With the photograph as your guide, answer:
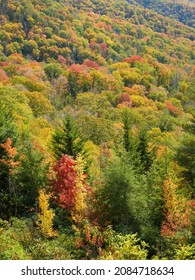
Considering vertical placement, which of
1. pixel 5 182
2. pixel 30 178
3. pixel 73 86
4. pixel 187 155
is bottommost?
pixel 73 86

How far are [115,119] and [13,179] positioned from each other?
6281 cm

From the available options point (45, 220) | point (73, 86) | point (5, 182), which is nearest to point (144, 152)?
point (5, 182)

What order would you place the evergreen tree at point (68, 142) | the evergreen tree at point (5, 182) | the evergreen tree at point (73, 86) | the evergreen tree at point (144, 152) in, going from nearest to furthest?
1. the evergreen tree at point (5, 182)
2. the evergreen tree at point (68, 142)
3. the evergreen tree at point (144, 152)
4. the evergreen tree at point (73, 86)

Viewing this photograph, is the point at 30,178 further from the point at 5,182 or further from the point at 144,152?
the point at 144,152

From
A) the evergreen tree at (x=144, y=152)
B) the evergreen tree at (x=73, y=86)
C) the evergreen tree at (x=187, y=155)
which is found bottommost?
the evergreen tree at (x=73, y=86)

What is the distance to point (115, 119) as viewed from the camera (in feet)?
298

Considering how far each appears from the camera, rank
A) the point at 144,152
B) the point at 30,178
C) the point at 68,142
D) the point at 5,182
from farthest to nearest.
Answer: the point at 144,152, the point at 68,142, the point at 5,182, the point at 30,178

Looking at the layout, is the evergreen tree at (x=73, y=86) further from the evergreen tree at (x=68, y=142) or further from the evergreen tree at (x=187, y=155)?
the evergreen tree at (x=68, y=142)

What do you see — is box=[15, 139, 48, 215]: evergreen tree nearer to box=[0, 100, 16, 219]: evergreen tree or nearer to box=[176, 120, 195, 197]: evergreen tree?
box=[0, 100, 16, 219]: evergreen tree

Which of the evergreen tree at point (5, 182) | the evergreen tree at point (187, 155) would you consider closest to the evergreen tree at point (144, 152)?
the evergreen tree at point (187, 155)

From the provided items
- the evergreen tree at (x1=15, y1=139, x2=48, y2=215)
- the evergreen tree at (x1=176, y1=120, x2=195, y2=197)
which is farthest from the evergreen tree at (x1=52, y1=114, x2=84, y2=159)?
the evergreen tree at (x1=176, y1=120, x2=195, y2=197)
